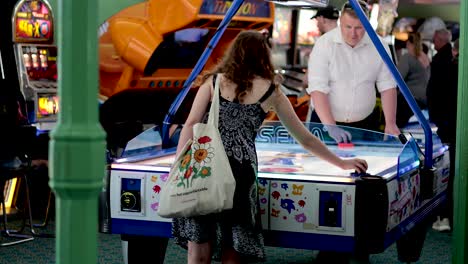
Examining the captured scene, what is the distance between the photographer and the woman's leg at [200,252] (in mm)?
4047

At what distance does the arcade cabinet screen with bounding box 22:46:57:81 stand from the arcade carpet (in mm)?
1624

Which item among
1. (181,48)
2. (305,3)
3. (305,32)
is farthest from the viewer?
(305,32)

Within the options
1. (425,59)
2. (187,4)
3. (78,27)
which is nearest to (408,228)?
(78,27)

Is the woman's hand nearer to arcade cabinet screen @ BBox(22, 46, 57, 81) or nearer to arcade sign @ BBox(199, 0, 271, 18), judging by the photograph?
arcade sign @ BBox(199, 0, 271, 18)

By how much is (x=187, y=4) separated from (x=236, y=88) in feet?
13.2

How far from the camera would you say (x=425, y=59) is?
9492 mm

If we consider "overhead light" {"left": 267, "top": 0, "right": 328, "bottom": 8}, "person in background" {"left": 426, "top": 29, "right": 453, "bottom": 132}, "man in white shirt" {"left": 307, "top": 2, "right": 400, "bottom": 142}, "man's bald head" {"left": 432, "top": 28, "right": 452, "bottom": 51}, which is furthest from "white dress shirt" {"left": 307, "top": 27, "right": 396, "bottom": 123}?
"man's bald head" {"left": 432, "top": 28, "right": 452, "bottom": 51}

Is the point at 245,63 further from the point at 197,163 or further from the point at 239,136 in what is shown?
the point at 197,163

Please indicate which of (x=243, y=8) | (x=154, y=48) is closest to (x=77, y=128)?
(x=154, y=48)

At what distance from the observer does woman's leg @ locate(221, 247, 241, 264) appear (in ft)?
13.4

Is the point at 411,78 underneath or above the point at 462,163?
above

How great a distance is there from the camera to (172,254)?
6.23 m

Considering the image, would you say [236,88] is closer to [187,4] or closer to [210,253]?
[210,253]

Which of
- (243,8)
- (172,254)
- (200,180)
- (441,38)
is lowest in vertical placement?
(172,254)
